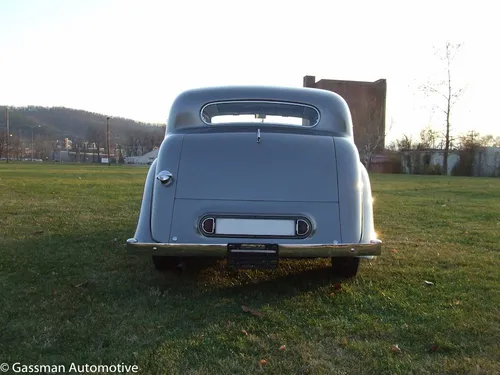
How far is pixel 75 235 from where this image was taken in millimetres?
6270

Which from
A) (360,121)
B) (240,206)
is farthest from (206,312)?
(360,121)

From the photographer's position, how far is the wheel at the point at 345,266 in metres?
4.07

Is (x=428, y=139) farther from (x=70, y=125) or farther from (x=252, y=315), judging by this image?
(x=70, y=125)

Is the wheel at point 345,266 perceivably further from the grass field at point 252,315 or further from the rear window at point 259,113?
the rear window at point 259,113

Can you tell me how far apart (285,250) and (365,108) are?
49081 millimetres

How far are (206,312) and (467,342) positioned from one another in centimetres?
181

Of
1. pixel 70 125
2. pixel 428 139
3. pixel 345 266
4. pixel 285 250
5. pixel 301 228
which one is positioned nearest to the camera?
pixel 285 250

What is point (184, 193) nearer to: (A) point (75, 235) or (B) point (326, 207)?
(B) point (326, 207)

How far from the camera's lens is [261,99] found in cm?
417

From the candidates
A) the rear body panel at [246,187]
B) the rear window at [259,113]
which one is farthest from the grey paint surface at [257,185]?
the rear window at [259,113]

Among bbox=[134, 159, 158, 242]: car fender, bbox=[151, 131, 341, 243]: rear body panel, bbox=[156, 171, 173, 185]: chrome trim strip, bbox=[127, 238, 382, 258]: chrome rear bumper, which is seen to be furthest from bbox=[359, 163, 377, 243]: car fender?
bbox=[134, 159, 158, 242]: car fender

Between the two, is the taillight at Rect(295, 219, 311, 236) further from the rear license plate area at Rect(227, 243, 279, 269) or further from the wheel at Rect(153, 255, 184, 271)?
the wheel at Rect(153, 255, 184, 271)

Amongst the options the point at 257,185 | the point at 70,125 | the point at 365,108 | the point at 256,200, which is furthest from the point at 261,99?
the point at 70,125

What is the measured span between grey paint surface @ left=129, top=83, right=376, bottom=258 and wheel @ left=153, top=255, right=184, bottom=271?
2.40 ft
